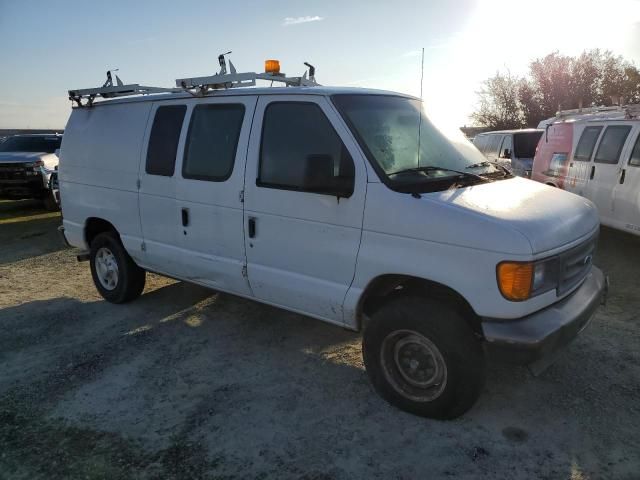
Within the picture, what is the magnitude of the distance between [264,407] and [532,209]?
2.20 metres

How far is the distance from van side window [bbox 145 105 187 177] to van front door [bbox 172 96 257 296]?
143 mm

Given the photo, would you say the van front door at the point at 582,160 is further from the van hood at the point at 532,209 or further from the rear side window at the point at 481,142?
the rear side window at the point at 481,142

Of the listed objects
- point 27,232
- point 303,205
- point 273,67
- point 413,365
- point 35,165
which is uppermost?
point 273,67

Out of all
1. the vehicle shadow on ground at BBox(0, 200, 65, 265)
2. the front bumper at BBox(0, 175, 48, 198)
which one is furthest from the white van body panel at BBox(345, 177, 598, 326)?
the front bumper at BBox(0, 175, 48, 198)

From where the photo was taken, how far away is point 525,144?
474 inches

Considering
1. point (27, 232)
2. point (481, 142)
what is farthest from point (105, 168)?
point (481, 142)

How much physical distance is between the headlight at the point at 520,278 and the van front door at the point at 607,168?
505cm

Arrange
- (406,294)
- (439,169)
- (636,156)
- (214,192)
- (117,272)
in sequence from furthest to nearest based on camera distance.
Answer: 1. (636,156)
2. (117,272)
3. (214,192)
4. (439,169)
5. (406,294)

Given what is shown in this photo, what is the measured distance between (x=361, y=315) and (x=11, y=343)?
3368 millimetres

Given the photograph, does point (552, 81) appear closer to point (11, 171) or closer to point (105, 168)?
point (11, 171)

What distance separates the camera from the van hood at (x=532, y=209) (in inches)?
115

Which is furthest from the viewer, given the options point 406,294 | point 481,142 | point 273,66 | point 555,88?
point 555,88

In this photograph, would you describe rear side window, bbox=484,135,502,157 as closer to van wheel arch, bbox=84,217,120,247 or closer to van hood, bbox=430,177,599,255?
van hood, bbox=430,177,599,255

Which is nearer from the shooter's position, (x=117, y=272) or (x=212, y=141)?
(x=212, y=141)
